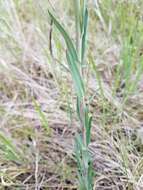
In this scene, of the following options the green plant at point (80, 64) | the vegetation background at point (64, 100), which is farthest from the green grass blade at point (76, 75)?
the vegetation background at point (64, 100)

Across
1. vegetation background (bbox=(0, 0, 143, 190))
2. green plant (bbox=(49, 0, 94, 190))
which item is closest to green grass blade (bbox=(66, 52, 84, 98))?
green plant (bbox=(49, 0, 94, 190))

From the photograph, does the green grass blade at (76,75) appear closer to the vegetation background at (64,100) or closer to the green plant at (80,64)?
the green plant at (80,64)

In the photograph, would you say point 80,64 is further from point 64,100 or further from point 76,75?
point 64,100

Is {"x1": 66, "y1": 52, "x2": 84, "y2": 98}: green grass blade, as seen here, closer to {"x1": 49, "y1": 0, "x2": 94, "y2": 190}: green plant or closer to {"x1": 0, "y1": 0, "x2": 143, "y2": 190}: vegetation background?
{"x1": 49, "y1": 0, "x2": 94, "y2": 190}: green plant

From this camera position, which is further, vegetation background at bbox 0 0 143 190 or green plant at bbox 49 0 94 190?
vegetation background at bbox 0 0 143 190

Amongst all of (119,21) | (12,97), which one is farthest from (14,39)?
(119,21)

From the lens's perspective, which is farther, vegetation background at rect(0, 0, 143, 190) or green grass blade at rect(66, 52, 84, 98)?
vegetation background at rect(0, 0, 143, 190)

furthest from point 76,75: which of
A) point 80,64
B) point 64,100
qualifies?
point 64,100

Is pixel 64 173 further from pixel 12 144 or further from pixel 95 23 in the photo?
pixel 95 23
